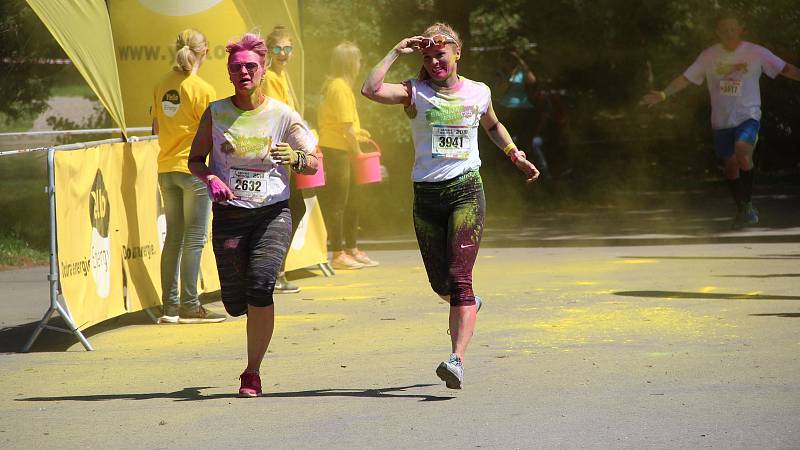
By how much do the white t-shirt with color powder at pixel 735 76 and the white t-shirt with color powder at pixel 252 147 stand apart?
29.6ft

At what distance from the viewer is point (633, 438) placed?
629cm

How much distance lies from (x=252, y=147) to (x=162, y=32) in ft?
20.3

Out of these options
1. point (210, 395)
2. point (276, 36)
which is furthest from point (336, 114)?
point (210, 395)

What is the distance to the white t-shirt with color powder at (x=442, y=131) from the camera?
25.7ft

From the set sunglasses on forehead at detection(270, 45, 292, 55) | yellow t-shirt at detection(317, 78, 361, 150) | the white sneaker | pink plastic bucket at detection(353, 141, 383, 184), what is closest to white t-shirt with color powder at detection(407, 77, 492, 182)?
sunglasses on forehead at detection(270, 45, 292, 55)

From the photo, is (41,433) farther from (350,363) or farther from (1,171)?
(1,171)

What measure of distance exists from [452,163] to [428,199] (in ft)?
0.75

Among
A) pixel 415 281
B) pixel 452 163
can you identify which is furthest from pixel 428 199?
pixel 415 281

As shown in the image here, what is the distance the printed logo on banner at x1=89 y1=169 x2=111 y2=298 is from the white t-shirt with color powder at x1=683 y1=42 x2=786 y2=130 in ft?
25.6

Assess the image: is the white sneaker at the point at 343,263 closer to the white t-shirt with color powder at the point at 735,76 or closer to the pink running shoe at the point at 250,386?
the white t-shirt with color powder at the point at 735,76

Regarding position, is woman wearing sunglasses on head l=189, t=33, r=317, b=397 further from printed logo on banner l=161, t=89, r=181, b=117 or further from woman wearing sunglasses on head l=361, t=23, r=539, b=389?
printed logo on banner l=161, t=89, r=181, b=117

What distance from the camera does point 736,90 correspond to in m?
16.0

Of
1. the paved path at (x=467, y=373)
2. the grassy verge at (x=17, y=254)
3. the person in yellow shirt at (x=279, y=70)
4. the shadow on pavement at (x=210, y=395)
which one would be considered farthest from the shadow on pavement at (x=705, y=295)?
the grassy verge at (x=17, y=254)

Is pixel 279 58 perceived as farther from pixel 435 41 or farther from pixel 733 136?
pixel 733 136
